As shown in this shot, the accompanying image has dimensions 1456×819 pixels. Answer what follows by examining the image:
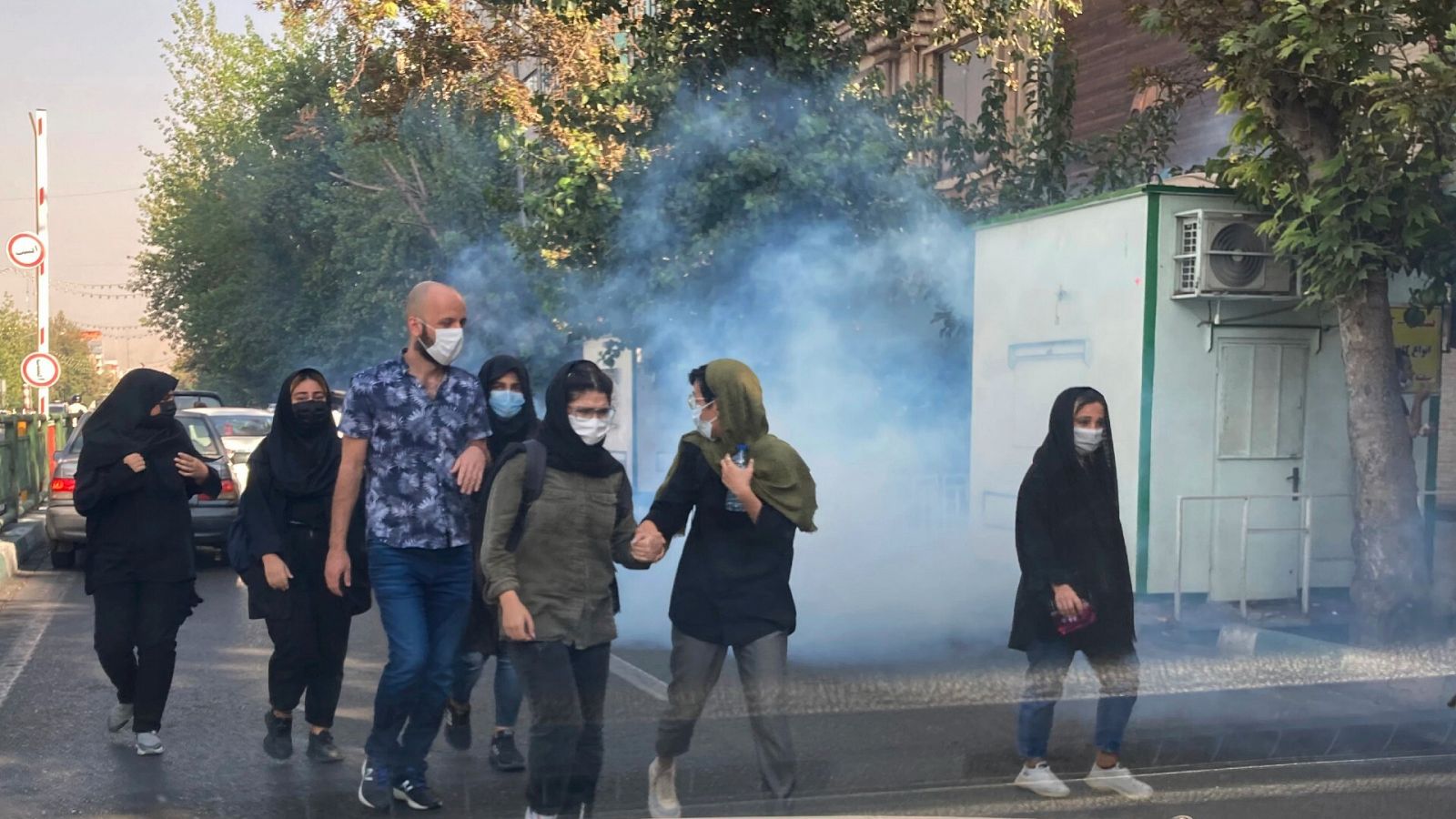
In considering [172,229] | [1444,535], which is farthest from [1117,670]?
[172,229]

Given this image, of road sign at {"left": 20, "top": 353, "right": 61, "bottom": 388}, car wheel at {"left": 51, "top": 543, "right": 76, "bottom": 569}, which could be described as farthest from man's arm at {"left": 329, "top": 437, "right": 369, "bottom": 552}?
road sign at {"left": 20, "top": 353, "right": 61, "bottom": 388}

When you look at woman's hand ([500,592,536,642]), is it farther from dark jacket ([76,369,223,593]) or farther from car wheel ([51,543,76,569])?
car wheel ([51,543,76,569])

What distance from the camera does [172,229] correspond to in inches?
1526

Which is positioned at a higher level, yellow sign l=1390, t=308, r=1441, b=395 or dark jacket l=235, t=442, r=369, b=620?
yellow sign l=1390, t=308, r=1441, b=395

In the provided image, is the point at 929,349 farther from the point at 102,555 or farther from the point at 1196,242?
the point at 102,555

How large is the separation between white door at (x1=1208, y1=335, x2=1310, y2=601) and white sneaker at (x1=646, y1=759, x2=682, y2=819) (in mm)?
4875

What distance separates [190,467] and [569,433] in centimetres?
217

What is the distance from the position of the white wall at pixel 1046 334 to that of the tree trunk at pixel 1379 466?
118cm

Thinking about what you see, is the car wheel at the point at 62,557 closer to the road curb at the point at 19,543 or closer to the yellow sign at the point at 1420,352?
the road curb at the point at 19,543

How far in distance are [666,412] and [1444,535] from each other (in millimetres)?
9611

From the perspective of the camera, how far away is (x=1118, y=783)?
5.37 m

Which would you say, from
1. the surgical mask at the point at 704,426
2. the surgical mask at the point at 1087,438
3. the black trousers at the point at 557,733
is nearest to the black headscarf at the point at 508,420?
the surgical mask at the point at 704,426

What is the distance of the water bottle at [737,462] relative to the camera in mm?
4793

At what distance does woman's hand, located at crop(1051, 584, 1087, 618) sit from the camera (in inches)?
206
